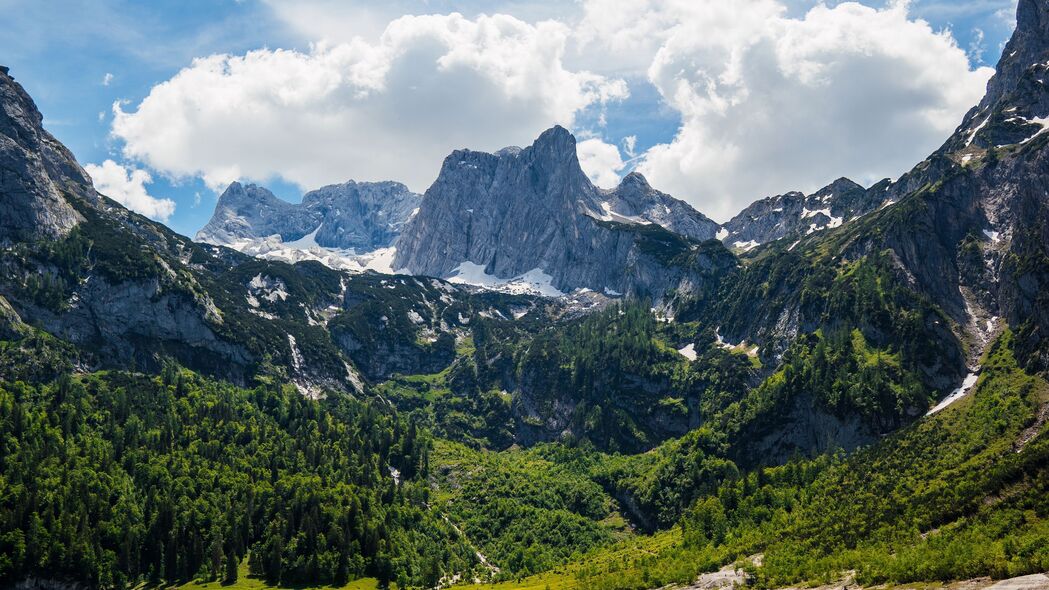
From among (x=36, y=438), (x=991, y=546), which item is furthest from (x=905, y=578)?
(x=36, y=438)

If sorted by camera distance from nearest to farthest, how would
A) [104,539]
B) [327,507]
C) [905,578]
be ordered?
[905,578], [104,539], [327,507]

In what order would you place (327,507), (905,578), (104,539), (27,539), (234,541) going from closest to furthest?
(905,578)
(27,539)
(104,539)
(234,541)
(327,507)

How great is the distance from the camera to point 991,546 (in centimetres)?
8462

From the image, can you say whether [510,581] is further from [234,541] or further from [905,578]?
[905,578]

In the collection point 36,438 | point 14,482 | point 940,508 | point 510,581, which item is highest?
point 36,438

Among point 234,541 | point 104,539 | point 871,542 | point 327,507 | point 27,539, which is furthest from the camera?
point 327,507

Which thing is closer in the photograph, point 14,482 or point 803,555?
point 803,555

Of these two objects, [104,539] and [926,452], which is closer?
[104,539]

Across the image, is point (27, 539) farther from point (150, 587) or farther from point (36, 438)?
point (36, 438)

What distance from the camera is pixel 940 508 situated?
118188 mm

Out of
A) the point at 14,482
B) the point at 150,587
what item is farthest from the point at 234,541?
the point at 14,482

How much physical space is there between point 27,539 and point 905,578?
16860cm

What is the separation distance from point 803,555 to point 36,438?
19293 centimetres

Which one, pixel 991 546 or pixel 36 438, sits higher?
pixel 36 438
